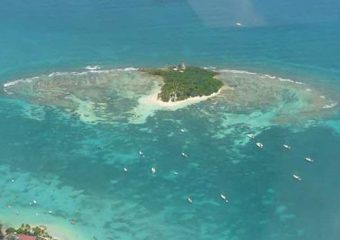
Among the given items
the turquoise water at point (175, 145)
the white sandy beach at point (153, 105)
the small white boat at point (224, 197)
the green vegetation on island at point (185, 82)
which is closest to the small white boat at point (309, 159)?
the turquoise water at point (175, 145)

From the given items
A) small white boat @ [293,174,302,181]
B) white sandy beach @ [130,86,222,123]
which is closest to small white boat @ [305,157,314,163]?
small white boat @ [293,174,302,181]

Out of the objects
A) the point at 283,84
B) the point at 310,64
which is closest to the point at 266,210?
the point at 283,84

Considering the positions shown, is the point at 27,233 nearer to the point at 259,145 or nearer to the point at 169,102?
the point at 259,145

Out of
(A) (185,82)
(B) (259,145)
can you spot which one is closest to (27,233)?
(B) (259,145)

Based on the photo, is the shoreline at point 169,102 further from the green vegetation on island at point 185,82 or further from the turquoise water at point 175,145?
the turquoise water at point 175,145

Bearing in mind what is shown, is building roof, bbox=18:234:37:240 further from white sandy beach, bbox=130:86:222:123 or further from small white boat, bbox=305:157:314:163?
small white boat, bbox=305:157:314:163

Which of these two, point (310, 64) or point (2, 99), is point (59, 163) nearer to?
point (2, 99)
